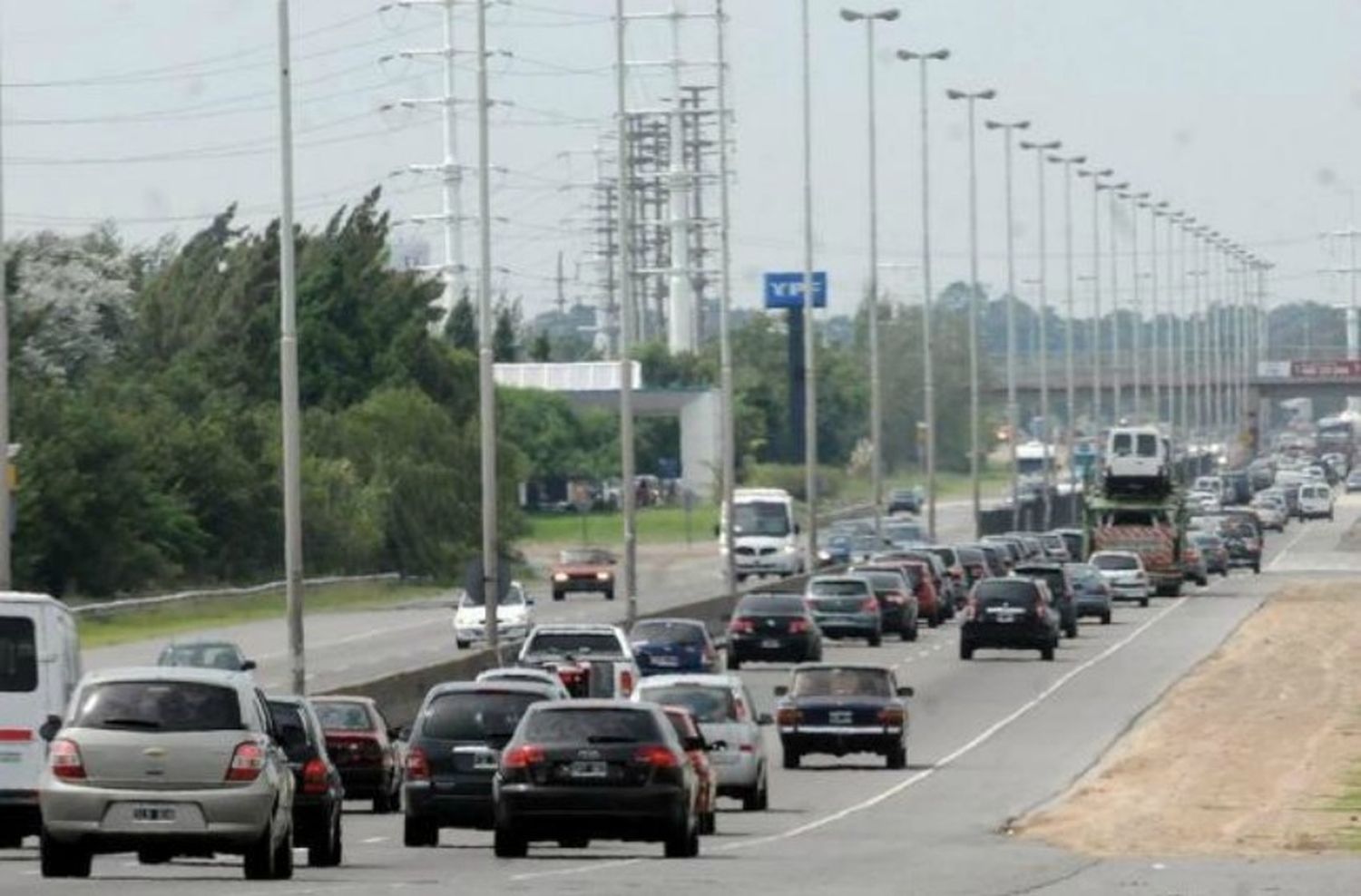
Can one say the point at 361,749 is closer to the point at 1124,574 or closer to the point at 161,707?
the point at 161,707

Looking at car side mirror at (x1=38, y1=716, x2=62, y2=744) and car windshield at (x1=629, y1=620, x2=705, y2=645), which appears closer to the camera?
car side mirror at (x1=38, y1=716, x2=62, y2=744)

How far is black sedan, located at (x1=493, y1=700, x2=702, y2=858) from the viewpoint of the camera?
102 feet

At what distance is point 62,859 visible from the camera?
90.4ft

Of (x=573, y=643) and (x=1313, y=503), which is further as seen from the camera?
(x=1313, y=503)

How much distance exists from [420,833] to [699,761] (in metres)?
2.58

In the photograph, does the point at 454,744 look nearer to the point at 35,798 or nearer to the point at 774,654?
the point at 35,798

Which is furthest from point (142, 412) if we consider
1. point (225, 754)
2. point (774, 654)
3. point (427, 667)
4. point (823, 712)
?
point (225, 754)

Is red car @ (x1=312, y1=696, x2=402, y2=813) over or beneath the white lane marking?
over

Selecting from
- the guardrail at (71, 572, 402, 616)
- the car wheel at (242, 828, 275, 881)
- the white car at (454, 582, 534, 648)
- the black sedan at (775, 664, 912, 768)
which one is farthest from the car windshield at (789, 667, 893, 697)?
the guardrail at (71, 572, 402, 616)

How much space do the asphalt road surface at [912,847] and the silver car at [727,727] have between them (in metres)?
0.38

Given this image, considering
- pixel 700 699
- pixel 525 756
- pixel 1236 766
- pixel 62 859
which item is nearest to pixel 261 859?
pixel 62 859

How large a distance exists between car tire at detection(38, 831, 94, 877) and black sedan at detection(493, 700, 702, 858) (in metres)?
4.49

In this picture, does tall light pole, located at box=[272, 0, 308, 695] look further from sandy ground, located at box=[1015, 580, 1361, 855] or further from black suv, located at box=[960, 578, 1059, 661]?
Answer: black suv, located at box=[960, 578, 1059, 661]

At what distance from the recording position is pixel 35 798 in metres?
31.8
